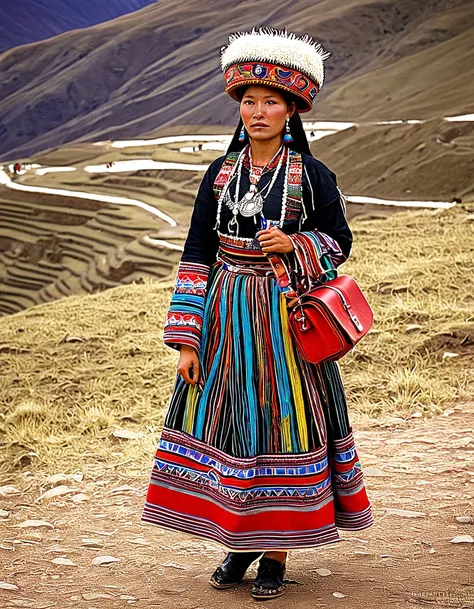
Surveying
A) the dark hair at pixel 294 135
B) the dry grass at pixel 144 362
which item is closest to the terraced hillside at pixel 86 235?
the dry grass at pixel 144 362

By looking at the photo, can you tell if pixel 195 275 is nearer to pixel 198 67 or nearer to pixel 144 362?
pixel 144 362

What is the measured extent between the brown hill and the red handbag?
26.8 metres

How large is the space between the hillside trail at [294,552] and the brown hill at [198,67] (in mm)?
25821

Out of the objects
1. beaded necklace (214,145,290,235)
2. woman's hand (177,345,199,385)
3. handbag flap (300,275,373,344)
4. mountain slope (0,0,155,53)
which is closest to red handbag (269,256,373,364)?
handbag flap (300,275,373,344)

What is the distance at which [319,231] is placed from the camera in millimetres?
2301

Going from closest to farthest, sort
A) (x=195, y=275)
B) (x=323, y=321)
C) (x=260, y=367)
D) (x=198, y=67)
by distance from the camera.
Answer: (x=323, y=321) < (x=260, y=367) < (x=195, y=275) < (x=198, y=67)

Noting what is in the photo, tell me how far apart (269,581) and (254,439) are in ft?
1.27

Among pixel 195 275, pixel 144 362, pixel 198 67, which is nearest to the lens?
pixel 195 275

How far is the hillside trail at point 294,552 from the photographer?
226 cm

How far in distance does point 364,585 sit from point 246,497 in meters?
0.40

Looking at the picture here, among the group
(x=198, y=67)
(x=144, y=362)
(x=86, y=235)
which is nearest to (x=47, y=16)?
(x=198, y=67)

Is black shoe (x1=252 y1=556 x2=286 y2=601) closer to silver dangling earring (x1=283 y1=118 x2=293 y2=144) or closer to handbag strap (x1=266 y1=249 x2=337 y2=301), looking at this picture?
handbag strap (x1=266 y1=249 x2=337 y2=301)

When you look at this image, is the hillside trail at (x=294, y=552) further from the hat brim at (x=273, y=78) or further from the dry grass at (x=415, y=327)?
the hat brim at (x=273, y=78)

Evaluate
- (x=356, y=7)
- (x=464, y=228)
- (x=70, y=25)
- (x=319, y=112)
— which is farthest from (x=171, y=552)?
(x=70, y=25)
